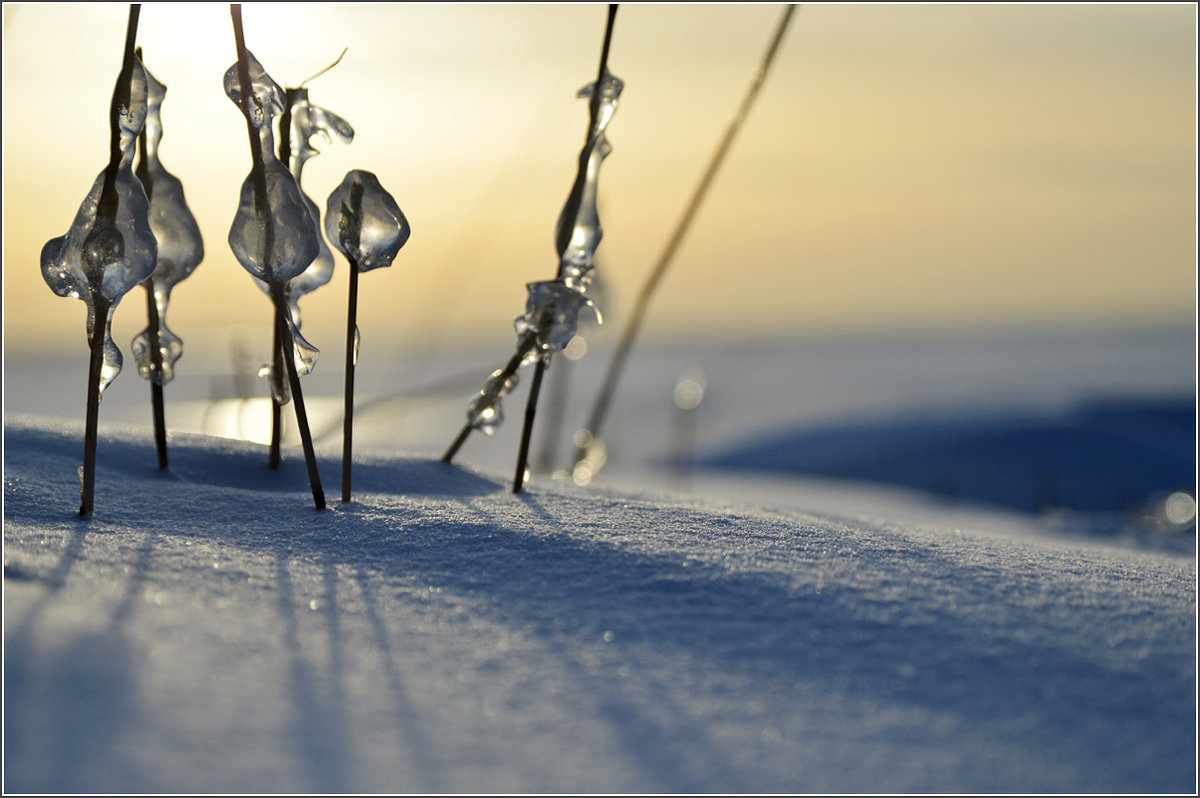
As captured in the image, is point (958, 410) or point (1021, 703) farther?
point (958, 410)

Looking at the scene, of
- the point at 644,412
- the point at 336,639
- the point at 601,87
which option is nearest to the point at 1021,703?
the point at 336,639

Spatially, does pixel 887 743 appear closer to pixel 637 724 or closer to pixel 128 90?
pixel 637 724

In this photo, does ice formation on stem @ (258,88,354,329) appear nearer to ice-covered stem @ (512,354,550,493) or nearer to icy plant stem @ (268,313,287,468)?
icy plant stem @ (268,313,287,468)

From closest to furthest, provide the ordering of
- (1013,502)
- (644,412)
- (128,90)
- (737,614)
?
(737,614) < (128,90) < (1013,502) < (644,412)

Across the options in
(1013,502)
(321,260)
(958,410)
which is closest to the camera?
(321,260)

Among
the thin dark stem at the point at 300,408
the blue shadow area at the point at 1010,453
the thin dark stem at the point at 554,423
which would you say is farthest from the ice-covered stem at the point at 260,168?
the blue shadow area at the point at 1010,453

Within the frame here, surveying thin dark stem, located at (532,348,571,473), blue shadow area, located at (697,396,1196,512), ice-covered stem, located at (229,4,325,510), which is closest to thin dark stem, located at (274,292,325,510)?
ice-covered stem, located at (229,4,325,510)

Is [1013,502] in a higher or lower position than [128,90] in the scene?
lower
